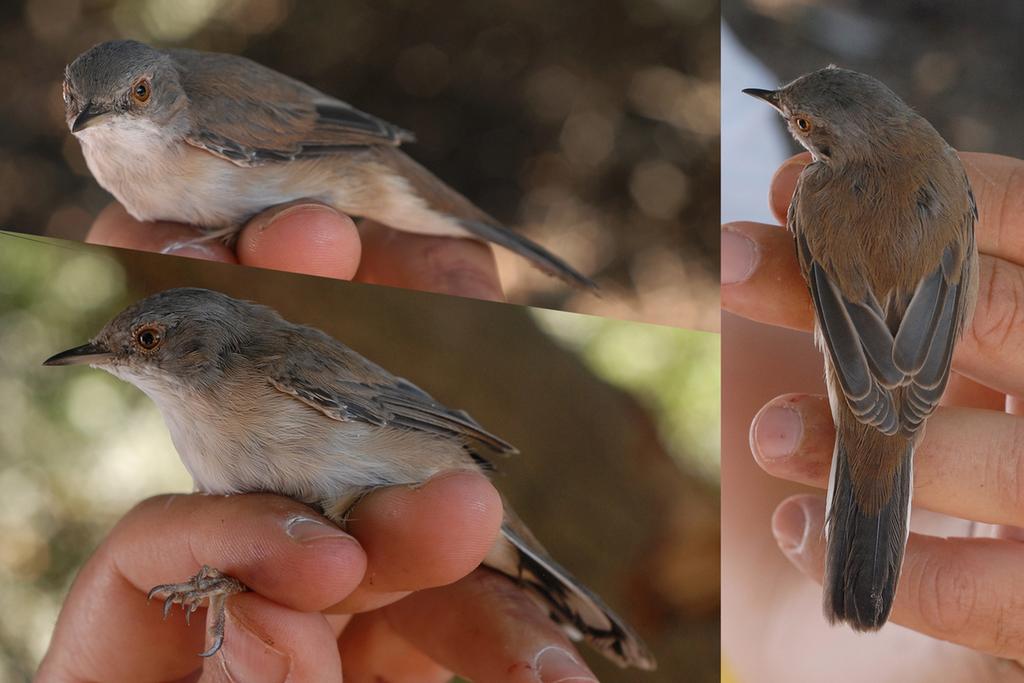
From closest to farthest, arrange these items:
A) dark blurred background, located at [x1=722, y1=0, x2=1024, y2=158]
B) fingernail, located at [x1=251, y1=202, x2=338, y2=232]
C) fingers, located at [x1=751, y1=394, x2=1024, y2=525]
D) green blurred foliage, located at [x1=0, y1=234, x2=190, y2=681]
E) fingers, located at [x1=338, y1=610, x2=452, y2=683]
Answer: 1. green blurred foliage, located at [x1=0, y1=234, x2=190, y2=681]
2. fingernail, located at [x1=251, y1=202, x2=338, y2=232]
3. fingers, located at [x1=338, y1=610, x2=452, y2=683]
4. fingers, located at [x1=751, y1=394, x2=1024, y2=525]
5. dark blurred background, located at [x1=722, y1=0, x2=1024, y2=158]

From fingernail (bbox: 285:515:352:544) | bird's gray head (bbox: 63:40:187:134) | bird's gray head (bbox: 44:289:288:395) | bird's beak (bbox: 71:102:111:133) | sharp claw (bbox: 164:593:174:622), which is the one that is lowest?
sharp claw (bbox: 164:593:174:622)

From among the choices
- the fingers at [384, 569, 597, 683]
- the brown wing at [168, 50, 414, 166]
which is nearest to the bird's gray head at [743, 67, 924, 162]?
the brown wing at [168, 50, 414, 166]

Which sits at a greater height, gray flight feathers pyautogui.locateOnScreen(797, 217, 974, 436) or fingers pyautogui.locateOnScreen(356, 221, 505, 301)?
gray flight feathers pyautogui.locateOnScreen(797, 217, 974, 436)

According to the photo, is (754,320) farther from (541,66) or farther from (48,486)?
(48,486)

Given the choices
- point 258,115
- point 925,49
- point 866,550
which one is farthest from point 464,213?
point 925,49

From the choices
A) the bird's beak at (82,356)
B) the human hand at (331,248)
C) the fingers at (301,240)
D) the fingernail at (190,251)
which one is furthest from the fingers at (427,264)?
the bird's beak at (82,356)

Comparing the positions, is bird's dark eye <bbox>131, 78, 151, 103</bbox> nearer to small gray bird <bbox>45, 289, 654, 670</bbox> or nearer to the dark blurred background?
small gray bird <bbox>45, 289, 654, 670</bbox>
